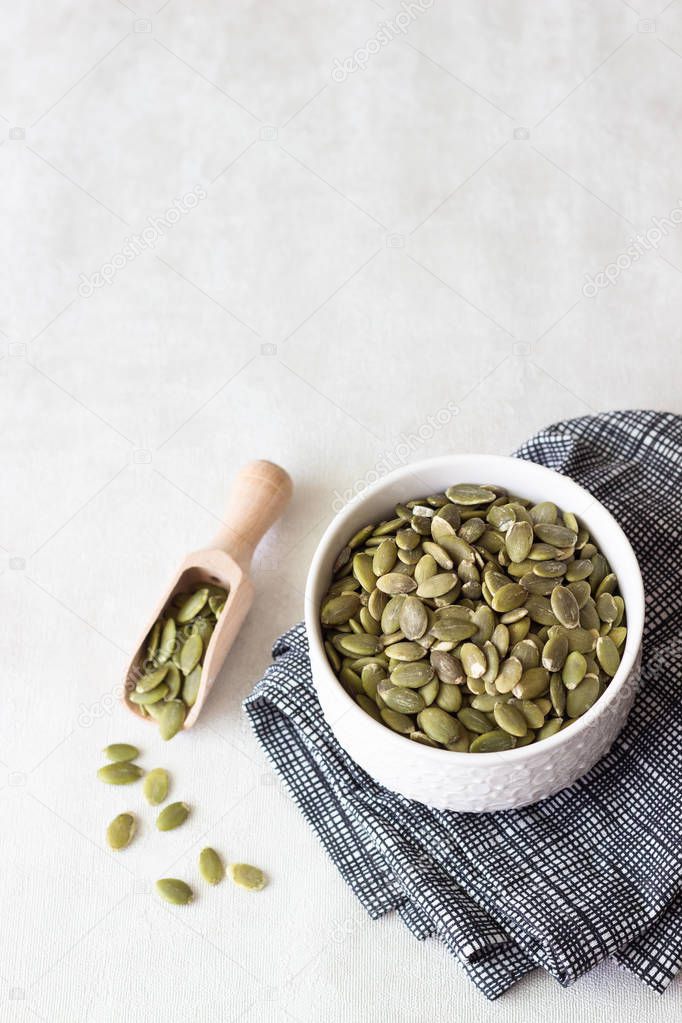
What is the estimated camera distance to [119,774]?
4.00ft

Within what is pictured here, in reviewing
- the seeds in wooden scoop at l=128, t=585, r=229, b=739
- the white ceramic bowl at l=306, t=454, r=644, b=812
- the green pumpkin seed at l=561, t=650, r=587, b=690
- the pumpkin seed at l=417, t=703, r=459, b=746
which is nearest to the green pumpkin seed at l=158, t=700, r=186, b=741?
the seeds in wooden scoop at l=128, t=585, r=229, b=739

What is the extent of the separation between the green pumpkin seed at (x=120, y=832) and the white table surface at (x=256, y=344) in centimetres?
2

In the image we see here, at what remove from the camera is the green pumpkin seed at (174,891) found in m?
1.14

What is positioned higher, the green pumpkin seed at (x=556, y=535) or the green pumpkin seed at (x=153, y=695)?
the green pumpkin seed at (x=556, y=535)

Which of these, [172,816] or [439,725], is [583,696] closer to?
[439,725]

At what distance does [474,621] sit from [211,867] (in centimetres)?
42

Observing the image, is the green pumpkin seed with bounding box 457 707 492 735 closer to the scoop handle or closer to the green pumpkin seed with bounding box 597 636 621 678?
the green pumpkin seed with bounding box 597 636 621 678

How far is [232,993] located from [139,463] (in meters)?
0.69

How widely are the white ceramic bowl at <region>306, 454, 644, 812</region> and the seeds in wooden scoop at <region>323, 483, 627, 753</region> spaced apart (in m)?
0.02

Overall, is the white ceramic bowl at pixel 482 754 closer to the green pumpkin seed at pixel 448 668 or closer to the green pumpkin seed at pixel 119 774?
the green pumpkin seed at pixel 448 668

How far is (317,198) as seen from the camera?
1.72 metres

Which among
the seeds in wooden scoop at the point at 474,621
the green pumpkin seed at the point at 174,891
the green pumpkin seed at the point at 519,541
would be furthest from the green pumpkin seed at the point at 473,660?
the green pumpkin seed at the point at 174,891

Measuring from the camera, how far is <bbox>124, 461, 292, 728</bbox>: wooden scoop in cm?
123

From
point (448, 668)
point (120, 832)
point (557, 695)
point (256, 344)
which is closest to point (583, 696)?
point (557, 695)
